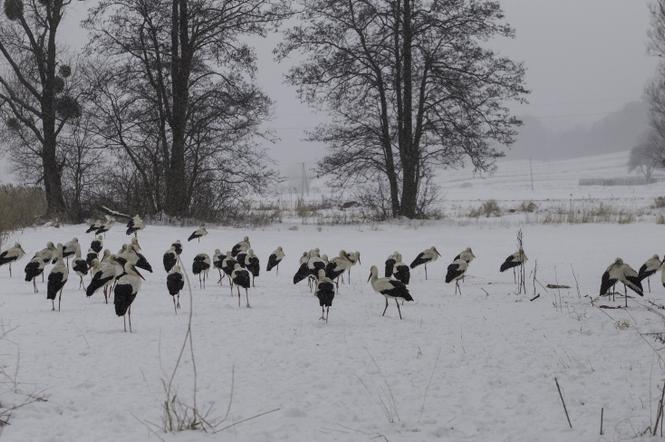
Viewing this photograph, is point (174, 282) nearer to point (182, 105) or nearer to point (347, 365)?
point (347, 365)

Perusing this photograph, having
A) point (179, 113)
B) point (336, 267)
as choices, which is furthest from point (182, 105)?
point (336, 267)

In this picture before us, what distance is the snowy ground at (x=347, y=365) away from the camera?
4.86 metres

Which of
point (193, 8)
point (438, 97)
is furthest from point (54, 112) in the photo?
point (438, 97)

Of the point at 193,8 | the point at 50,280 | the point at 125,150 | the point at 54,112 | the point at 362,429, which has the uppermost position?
the point at 193,8

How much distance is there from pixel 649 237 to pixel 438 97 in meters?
10.4

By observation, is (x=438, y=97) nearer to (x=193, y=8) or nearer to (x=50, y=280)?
(x=193, y=8)

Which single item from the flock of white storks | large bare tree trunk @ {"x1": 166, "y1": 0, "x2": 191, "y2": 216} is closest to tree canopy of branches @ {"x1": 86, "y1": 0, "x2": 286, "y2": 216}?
large bare tree trunk @ {"x1": 166, "y1": 0, "x2": 191, "y2": 216}

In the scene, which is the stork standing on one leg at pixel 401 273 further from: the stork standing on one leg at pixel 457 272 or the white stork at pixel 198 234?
the white stork at pixel 198 234

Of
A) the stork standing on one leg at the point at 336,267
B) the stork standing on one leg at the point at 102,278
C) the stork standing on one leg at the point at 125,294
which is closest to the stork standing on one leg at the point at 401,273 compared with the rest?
the stork standing on one leg at the point at 336,267

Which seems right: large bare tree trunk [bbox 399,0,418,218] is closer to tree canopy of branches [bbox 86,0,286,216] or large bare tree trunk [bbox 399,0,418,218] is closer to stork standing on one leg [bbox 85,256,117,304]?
tree canopy of branches [bbox 86,0,286,216]

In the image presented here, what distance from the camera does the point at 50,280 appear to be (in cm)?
920

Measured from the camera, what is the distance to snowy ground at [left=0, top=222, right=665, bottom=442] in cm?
486

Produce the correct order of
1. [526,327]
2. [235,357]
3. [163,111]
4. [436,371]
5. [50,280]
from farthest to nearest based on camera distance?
[163,111] → [50,280] → [526,327] → [235,357] → [436,371]

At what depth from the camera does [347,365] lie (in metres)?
6.52
